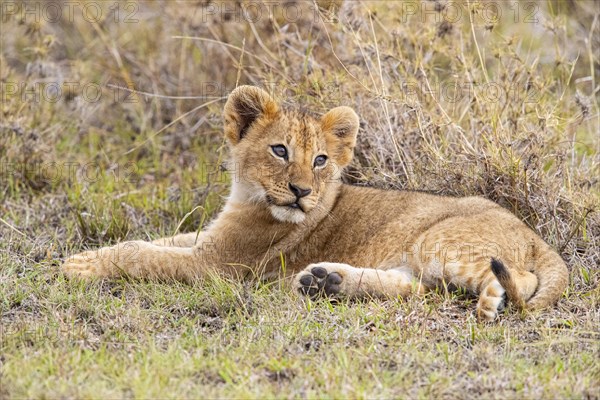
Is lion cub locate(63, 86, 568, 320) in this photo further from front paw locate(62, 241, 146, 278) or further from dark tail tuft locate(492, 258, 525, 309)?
dark tail tuft locate(492, 258, 525, 309)

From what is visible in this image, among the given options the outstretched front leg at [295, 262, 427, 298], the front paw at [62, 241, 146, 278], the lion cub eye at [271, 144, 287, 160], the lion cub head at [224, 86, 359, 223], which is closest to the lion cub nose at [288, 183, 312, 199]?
the lion cub head at [224, 86, 359, 223]

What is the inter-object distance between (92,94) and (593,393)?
607 cm

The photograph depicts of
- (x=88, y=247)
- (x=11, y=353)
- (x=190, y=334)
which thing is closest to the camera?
(x=11, y=353)

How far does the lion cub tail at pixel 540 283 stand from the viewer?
16.2ft

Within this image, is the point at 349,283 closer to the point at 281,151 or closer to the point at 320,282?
the point at 320,282

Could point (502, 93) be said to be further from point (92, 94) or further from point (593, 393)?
point (92, 94)

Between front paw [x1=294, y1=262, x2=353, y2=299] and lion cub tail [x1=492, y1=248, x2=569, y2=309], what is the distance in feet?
3.14

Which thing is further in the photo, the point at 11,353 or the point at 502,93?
the point at 502,93

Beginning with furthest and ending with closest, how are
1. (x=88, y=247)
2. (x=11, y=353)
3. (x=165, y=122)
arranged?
(x=165, y=122)
(x=88, y=247)
(x=11, y=353)

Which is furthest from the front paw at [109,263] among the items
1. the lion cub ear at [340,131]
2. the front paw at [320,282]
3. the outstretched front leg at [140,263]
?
the lion cub ear at [340,131]

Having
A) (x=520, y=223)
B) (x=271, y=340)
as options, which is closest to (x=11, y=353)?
(x=271, y=340)

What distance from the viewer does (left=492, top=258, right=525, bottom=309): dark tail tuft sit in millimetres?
4664

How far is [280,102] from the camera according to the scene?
265 inches

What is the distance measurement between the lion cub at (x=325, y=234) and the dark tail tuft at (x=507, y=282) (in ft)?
0.58
